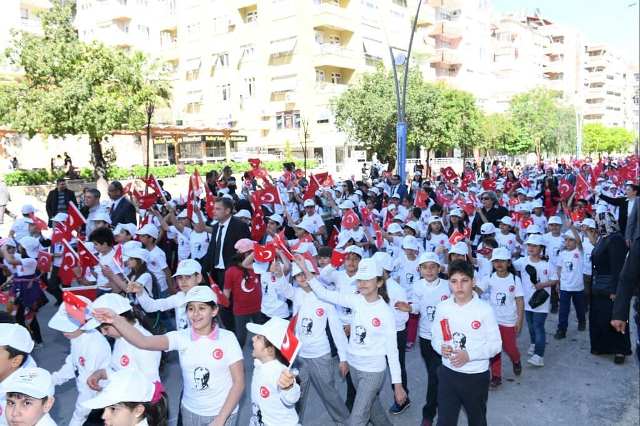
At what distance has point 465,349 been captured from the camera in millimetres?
4168

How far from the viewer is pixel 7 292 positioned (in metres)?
6.93

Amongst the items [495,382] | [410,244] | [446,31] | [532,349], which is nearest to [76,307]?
[410,244]

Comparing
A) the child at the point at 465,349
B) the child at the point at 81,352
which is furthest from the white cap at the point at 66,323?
the child at the point at 465,349

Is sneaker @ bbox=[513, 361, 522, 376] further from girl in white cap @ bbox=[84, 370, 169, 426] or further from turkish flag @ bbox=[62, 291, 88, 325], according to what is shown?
girl in white cap @ bbox=[84, 370, 169, 426]

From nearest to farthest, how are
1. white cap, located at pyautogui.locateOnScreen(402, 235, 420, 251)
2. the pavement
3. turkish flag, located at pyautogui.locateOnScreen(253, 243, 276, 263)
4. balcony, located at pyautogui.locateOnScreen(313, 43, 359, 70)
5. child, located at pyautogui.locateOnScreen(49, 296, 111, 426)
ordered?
1. child, located at pyautogui.locateOnScreen(49, 296, 111, 426)
2. turkish flag, located at pyautogui.locateOnScreen(253, 243, 276, 263)
3. the pavement
4. white cap, located at pyautogui.locateOnScreen(402, 235, 420, 251)
5. balcony, located at pyautogui.locateOnScreen(313, 43, 359, 70)

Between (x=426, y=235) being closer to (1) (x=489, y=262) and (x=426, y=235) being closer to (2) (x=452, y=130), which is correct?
(1) (x=489, y=262)

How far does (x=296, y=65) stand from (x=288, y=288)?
3629 centimetres

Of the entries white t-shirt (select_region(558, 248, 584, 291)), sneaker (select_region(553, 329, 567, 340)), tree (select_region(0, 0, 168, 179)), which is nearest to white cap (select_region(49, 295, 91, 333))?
white t-shirt (select_region(558, 248, 584, 291))

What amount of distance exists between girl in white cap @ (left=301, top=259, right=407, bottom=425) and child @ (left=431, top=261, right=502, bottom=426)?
385mm

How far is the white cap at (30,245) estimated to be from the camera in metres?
7.91

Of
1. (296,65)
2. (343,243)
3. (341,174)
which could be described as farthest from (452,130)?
(343,243)

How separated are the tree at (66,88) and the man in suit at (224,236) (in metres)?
17.0

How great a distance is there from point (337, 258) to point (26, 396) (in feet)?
12.0

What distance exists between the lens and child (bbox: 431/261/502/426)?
13.6ft
